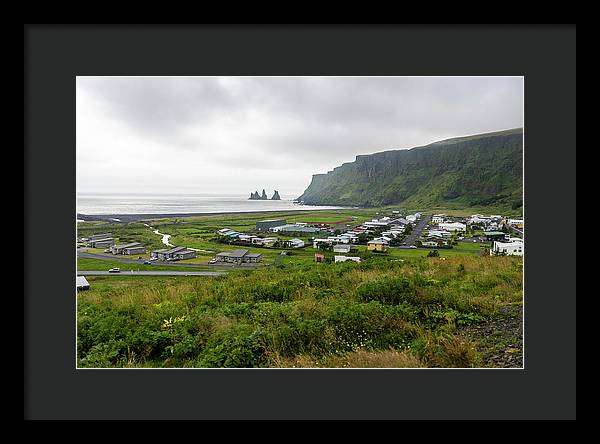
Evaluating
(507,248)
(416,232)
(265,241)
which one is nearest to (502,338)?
(507,248)

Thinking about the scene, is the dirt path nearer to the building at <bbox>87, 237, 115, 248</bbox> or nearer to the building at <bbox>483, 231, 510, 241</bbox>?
the building at <bbox>483, 231, 510, 241</bbox>

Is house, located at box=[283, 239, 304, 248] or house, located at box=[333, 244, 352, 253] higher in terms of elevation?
house, located at box=[283, 239, 304, 248]

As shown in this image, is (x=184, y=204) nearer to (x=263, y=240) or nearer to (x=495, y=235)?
(x=263, y=240)

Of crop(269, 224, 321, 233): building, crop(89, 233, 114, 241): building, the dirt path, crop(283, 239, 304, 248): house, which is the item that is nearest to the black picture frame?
the dirt path

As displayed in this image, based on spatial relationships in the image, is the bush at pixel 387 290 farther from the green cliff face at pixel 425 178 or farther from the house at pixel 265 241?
the house at pixel 265 241
